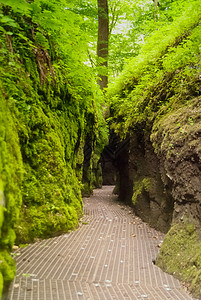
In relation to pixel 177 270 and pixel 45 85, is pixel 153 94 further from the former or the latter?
pixel 177 270

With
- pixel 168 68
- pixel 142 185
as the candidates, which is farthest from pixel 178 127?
pixel 142 185

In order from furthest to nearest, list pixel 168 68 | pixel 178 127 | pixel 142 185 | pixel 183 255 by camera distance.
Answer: pixel 142 185
pixel 168 68
pixel 178 127
pixel 183 255

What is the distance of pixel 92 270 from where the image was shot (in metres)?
4.54

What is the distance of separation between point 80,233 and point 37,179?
1.84 meters

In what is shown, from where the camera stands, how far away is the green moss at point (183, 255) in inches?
167

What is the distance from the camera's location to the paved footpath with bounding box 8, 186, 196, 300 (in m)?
3.62

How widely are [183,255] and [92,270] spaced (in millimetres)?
1714

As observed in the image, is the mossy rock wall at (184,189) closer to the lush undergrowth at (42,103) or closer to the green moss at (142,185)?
the green moss at (142,185)

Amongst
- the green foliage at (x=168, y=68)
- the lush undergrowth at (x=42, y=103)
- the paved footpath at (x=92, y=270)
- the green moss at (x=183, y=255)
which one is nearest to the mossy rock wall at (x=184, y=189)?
the green moss at (x=183, y=255)

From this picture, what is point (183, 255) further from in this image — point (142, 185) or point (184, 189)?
point (142, 185)

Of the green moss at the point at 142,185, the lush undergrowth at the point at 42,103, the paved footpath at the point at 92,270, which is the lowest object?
the paved footpath at the point at 92,270

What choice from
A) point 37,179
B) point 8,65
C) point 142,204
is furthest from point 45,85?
point 142,204

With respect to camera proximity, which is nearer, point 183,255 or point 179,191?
point 183,255

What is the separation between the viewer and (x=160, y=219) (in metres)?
7.84
